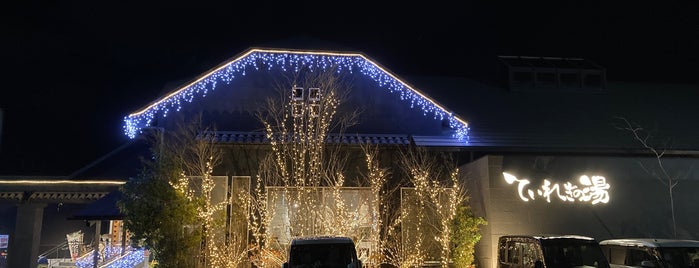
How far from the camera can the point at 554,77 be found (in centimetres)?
1775

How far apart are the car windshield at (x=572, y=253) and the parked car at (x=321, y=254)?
3.45 m

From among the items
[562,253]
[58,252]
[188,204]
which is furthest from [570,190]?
[58,252]

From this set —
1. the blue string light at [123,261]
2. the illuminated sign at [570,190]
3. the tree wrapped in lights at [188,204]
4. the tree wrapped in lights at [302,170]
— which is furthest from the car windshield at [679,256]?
the blue string light at [123,261]

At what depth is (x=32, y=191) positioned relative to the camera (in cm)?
1380

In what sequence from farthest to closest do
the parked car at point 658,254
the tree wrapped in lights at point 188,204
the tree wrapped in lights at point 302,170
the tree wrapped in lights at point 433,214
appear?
1. the tree wrapped in lights at point 433,214
2. the tree wrapped in lights at point 302,170
3. the tree wrapped in lights at point 188,204
4. the parked car at point 658,254

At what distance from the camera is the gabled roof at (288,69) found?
1335 centimetres

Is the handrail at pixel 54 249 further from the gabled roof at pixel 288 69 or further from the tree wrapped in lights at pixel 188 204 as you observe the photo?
the tree wrapped in lights at pixel 188 204

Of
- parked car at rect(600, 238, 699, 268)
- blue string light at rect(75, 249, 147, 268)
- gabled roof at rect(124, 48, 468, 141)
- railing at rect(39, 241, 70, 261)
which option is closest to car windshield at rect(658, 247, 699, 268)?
parked car at rect(600, 238, 699, 268)

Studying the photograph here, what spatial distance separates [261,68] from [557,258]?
9293mm

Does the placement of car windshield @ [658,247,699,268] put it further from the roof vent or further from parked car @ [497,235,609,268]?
the roof vent

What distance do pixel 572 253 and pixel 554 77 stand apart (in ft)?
34.8

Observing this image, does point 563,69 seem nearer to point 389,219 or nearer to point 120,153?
point 389,219

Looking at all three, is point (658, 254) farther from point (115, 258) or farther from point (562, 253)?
point (115, 258)

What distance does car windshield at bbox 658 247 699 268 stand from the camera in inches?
334
